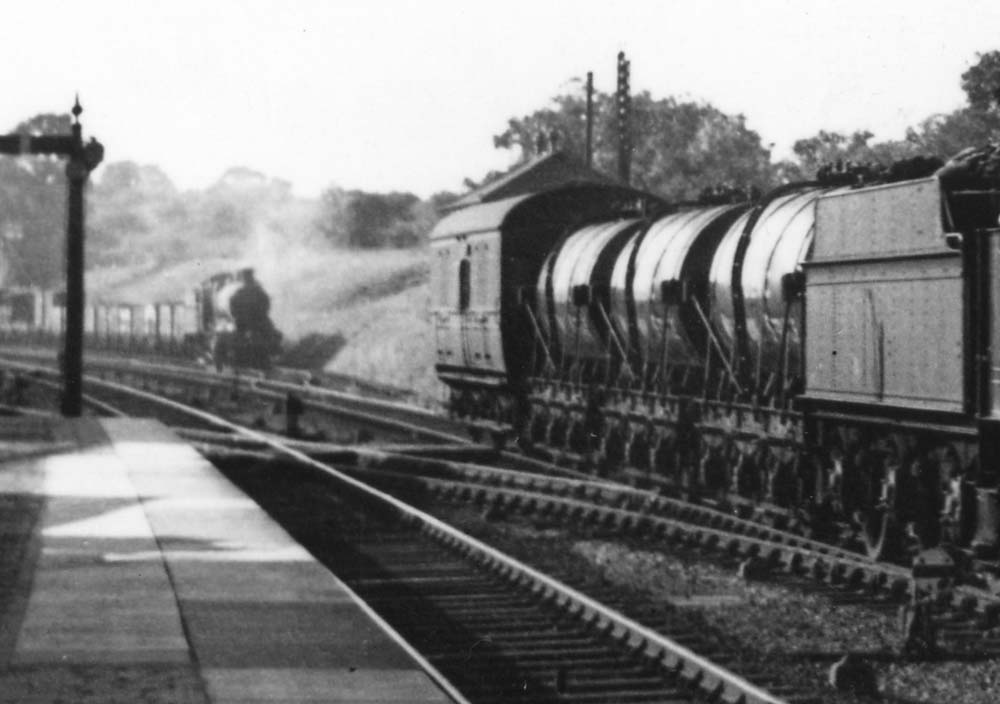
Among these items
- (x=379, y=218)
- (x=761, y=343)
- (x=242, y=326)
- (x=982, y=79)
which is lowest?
(x=761, y=343)

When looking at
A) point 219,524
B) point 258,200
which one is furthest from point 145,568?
point 258,200

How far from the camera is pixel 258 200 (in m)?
106

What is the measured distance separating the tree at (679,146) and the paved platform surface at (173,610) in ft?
99.6

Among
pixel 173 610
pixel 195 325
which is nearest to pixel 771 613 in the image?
pixel 173 610

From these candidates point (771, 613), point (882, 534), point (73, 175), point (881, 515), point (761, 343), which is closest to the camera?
point (771, 613)

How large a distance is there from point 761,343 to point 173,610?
8.16 metres

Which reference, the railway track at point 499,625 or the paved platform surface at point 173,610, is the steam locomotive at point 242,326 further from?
→ the paved platform surface at point 173,610

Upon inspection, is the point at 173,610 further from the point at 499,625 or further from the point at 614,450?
the point at 614,450

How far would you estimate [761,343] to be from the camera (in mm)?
16562

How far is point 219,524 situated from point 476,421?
490 inches

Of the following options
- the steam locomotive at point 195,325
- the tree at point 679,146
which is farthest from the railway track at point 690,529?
the steam locomotive at point 195,325

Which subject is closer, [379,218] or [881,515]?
[881,515]

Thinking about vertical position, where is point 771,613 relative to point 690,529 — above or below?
below

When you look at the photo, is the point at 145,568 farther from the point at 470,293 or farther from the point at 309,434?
the point at 309,434
